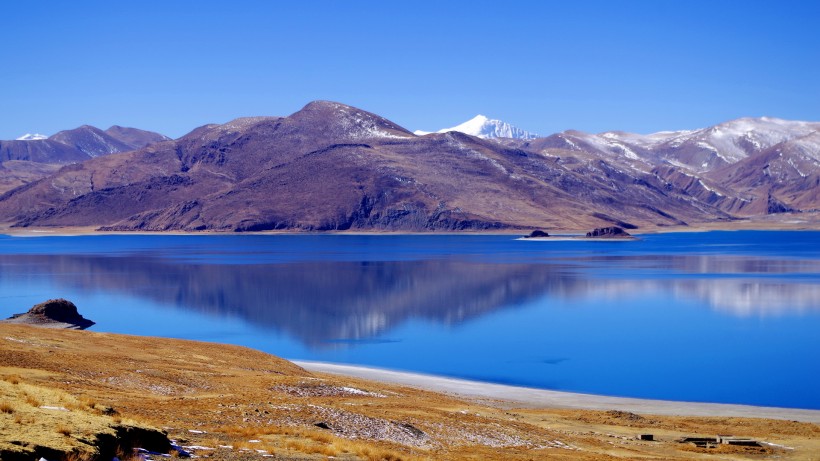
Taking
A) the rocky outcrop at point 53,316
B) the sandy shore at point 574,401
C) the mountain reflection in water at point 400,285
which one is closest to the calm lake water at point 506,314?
the mountain reflection in water at point 400,285

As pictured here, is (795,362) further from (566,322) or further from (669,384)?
(566,322)

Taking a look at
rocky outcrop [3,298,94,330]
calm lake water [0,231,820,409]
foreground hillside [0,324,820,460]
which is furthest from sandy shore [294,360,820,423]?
rocky outcrop [3,298,94,330]

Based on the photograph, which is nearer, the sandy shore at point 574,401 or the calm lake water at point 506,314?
the sandy shore at point 574,401

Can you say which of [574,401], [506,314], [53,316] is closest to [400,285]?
[506,314]

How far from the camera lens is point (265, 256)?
156875mm

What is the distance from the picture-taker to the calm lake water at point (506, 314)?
49.7m

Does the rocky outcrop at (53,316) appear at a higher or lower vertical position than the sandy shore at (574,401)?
higher

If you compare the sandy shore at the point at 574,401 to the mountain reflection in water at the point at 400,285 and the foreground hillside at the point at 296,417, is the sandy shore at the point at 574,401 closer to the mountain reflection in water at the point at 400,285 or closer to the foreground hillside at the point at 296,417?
the foreground hillside at the point at 296,417

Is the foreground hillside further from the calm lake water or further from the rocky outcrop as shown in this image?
the rocky outcrop

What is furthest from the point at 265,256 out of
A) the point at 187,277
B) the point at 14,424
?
the point at 14,424

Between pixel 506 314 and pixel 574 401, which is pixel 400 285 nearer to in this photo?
pixel 506 314

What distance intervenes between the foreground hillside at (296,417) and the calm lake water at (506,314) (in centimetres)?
1201

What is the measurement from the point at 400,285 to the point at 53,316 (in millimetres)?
48165

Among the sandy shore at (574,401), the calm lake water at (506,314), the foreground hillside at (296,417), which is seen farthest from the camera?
the calm lake water at (506,314)
